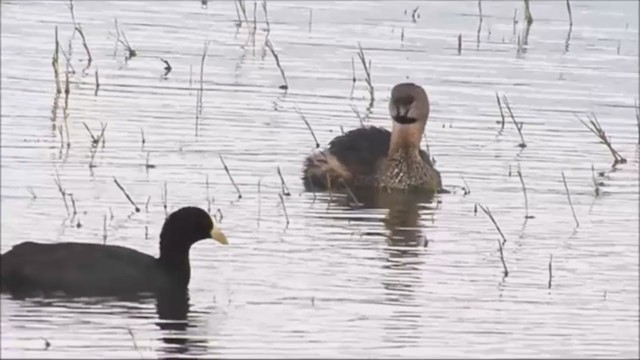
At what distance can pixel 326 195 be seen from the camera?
63.7 ft

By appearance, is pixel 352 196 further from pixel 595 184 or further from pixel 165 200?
pixel 165 200

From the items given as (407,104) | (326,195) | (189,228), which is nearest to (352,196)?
(326,195)

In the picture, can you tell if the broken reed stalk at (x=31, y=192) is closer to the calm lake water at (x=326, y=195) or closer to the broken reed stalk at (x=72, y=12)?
the calm lake water at (x=326, y=195)

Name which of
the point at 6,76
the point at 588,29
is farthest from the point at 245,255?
the point at 588,29

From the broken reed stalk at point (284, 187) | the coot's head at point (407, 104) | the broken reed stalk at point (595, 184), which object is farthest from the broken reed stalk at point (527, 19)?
the broken reed stalk at point (284, 187)

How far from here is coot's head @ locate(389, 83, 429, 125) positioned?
2067 cm

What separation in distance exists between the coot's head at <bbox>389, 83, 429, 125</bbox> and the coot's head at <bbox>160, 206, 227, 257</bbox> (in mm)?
5031

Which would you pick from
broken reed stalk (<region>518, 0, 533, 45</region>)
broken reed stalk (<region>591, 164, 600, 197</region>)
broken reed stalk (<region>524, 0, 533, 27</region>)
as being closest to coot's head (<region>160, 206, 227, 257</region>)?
broken reed stalk (<region>591, 164, 600, 197</region>)

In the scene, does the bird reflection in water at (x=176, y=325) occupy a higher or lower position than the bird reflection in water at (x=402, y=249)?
lower

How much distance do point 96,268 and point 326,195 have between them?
14.5ft

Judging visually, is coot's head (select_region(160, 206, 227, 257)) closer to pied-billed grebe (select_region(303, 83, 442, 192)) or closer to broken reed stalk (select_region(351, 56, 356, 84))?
pied-billed grebe (select_region(303, 83, 442, 192))

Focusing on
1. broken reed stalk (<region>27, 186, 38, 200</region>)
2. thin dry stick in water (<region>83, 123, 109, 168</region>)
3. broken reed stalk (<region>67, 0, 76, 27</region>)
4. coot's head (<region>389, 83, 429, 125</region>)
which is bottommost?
broken reed stalk (<region>27, 186, 38, 200</region>)

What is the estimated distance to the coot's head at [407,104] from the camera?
814 inches

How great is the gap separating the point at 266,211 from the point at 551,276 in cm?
280
